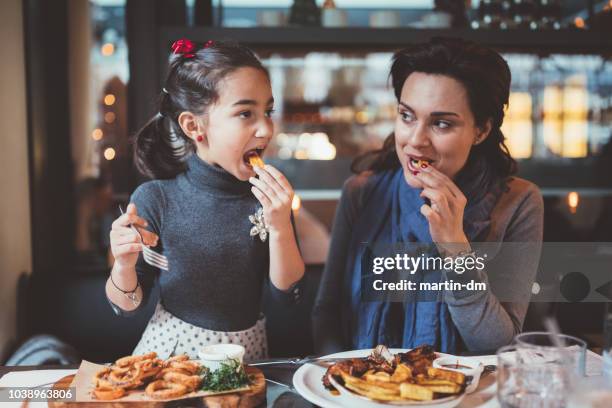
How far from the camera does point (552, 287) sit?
1598mm

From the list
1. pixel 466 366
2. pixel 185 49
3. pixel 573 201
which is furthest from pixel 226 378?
pixel 573 201

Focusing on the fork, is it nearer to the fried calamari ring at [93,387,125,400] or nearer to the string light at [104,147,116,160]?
the fried calamari ring at [93,387,125,400]

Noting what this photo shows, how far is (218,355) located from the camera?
111 cm

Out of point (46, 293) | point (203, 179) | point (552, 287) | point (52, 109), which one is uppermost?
→ point (52, 109)

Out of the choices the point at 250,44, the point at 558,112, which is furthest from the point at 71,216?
the point at 558,112

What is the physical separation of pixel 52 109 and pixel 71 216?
38 cm

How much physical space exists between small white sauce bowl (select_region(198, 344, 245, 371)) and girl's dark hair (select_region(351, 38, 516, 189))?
721mm

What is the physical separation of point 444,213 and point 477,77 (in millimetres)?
336

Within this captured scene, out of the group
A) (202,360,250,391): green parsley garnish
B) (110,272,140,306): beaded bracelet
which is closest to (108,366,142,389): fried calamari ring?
(202,360,250,391): green parsley garnish

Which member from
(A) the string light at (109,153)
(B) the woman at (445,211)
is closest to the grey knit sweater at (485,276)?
(B) the woman at (445,211)

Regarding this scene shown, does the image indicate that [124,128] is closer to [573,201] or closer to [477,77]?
[477,77]

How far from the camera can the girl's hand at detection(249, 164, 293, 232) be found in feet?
4.25

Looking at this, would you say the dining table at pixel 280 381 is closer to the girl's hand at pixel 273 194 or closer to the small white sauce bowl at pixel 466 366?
the small white sauce bowl at pixel 466 366

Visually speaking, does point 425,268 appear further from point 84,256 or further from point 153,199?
point 84,256
